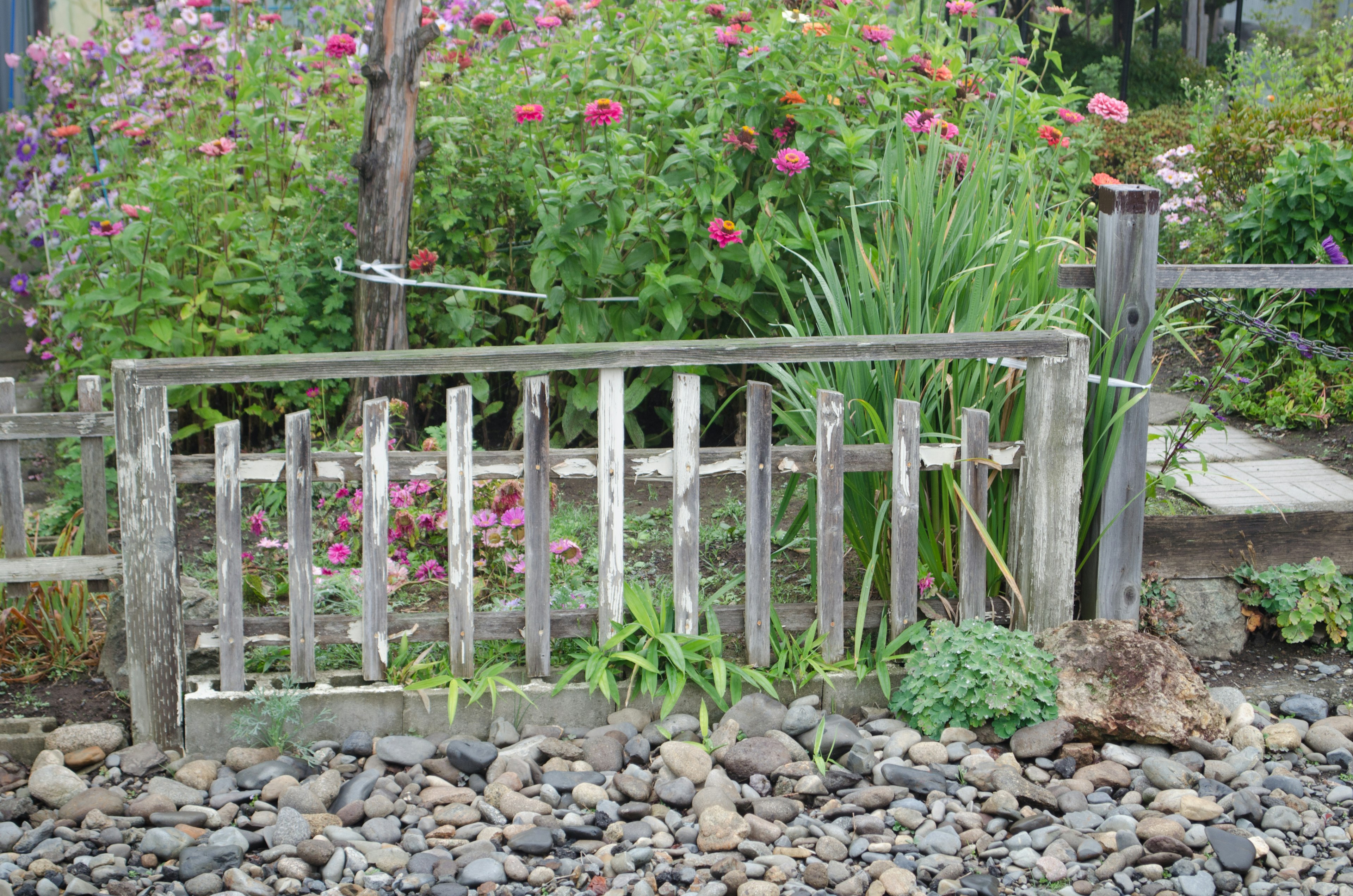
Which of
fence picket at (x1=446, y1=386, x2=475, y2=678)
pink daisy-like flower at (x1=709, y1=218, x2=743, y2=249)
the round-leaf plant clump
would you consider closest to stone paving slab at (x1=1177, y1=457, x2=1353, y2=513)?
the round-leaf plant clump

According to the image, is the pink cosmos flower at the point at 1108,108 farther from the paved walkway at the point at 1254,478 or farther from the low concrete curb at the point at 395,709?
the low concrete curb at the point at 395,709

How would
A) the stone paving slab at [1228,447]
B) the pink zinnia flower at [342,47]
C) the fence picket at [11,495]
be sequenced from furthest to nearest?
the stone paving slab at [1228,447] → the pink zinnia flower at [342,47] → the fence picket at [11,495]

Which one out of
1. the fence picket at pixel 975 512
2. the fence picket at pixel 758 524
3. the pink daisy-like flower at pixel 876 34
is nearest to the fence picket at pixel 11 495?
the fence picket at pixel 758 524

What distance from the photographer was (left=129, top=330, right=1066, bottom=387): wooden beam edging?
2996 mm

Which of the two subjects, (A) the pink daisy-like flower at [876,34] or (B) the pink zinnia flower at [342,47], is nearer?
(A) the pink daisy-like flower at [876,34]

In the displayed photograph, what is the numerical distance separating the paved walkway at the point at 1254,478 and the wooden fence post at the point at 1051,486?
72 centimetres

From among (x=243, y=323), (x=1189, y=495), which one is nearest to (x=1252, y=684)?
(x=1189, y=495)

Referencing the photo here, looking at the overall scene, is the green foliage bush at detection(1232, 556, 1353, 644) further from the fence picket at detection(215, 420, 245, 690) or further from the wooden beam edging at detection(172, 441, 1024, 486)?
the fence picket at detection(215, 420, 245, 690)

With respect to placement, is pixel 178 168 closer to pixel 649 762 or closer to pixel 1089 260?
pixel 649 762

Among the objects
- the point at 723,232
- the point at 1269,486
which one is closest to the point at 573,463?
the point at 723,232

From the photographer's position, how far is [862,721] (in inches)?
131

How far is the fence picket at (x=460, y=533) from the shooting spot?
308cm

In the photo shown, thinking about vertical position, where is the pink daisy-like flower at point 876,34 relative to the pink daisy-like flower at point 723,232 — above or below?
above

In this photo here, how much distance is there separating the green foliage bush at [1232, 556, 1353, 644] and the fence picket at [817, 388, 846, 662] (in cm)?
142
